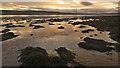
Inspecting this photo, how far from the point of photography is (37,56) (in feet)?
58.1

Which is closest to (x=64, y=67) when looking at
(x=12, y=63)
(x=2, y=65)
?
(x=12, y=63)

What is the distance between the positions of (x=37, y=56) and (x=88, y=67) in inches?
324

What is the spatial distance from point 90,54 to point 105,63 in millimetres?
4361

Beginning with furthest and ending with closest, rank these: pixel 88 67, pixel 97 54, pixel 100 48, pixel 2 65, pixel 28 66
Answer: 1. pixel 100 48
2. pixel 97 54
3. pixel 2 65
4. pixel 88 67
5. pixel 28 66

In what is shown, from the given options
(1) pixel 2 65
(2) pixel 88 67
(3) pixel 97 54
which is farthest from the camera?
(3) pixel 97 54

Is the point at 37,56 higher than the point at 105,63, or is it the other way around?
the point at 37,56

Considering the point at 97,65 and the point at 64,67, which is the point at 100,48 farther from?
the point at 64,67

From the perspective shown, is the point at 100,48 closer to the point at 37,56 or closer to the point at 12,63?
the point at 37,56

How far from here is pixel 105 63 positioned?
19.3 metres

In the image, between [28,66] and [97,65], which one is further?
[97,65]

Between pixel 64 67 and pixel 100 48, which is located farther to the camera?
pixel 100 48

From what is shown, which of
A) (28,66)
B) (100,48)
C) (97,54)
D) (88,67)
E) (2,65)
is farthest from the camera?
(100,48)

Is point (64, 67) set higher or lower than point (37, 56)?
lower

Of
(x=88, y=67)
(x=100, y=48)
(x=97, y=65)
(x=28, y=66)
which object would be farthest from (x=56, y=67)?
(x=100, y=48)
